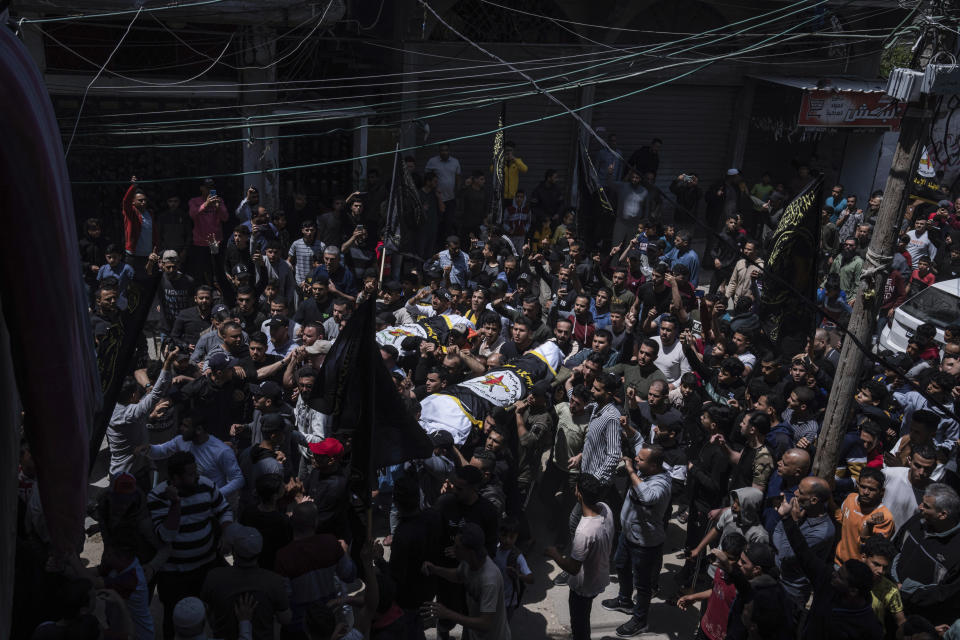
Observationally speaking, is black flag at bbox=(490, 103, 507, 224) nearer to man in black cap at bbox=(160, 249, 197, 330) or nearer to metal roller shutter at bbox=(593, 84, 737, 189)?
man in black cap at bbox=(160, 249, 197, 330)

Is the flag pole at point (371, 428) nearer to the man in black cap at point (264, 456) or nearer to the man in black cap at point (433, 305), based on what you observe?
the man in black cap at point (264, 456)

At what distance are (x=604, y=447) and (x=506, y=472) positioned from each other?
0.79 m

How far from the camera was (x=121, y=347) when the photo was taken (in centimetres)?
389

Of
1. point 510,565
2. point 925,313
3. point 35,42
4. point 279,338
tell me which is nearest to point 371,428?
point 510,565

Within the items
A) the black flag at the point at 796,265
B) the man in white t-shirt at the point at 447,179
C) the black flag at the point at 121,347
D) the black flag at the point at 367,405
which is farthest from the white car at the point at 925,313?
the black flag at the point at 121,347

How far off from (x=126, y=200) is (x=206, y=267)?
4.29 ft

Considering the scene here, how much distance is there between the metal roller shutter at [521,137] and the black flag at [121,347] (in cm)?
1180

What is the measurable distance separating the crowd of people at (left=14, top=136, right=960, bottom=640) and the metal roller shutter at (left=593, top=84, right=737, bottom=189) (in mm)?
7263

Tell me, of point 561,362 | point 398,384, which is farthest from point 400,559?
point 561,362

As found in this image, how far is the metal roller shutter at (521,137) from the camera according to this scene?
54.6 feet

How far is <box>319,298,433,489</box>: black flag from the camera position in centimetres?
544

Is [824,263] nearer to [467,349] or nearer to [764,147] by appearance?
[764,147]

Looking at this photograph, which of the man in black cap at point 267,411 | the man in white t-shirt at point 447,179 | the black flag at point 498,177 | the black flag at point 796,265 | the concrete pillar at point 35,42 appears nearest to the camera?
the man in black cap at point 267,411

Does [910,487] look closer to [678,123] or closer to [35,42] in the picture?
[35,42]
